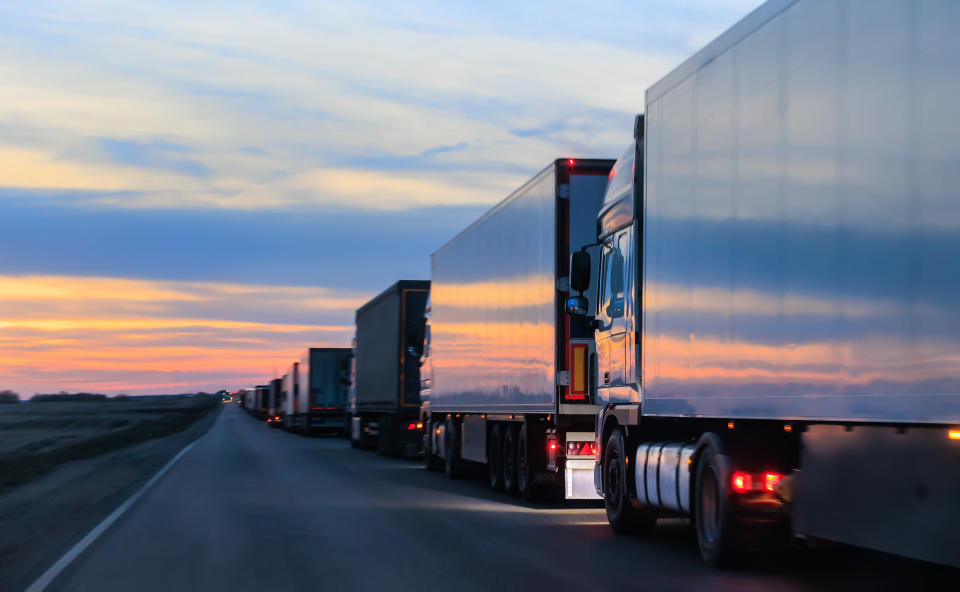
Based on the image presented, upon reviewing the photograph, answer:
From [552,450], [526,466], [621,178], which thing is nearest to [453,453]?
[526,466]

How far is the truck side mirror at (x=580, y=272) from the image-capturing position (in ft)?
47.0

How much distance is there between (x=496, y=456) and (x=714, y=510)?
10.0 m

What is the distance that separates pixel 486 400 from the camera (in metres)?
20.7

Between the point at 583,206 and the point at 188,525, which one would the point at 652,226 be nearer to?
the point at 583,206

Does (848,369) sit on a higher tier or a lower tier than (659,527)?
higher

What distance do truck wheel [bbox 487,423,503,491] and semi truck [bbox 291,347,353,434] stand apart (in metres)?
35.8

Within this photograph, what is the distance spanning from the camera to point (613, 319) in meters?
13.9

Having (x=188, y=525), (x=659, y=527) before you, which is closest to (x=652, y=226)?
(x=659, y=527)

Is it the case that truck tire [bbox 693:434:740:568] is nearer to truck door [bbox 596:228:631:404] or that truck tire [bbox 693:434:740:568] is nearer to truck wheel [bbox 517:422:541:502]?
truck door [bbox 596:228:631:404]

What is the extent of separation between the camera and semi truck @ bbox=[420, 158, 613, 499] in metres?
16.9

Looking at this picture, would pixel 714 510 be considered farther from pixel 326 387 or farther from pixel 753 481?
pixel 326 387

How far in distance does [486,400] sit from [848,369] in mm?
13049

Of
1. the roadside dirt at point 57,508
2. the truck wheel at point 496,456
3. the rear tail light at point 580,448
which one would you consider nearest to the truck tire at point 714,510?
the roadside dirt at point 57,508

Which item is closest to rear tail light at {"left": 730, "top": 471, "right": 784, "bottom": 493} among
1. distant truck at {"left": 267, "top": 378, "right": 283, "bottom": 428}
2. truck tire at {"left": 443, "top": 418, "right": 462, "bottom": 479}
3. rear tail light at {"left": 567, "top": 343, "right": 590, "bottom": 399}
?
rear tail light at {"left": 567, "top": 343, "right": 590, "bottom": 399}
